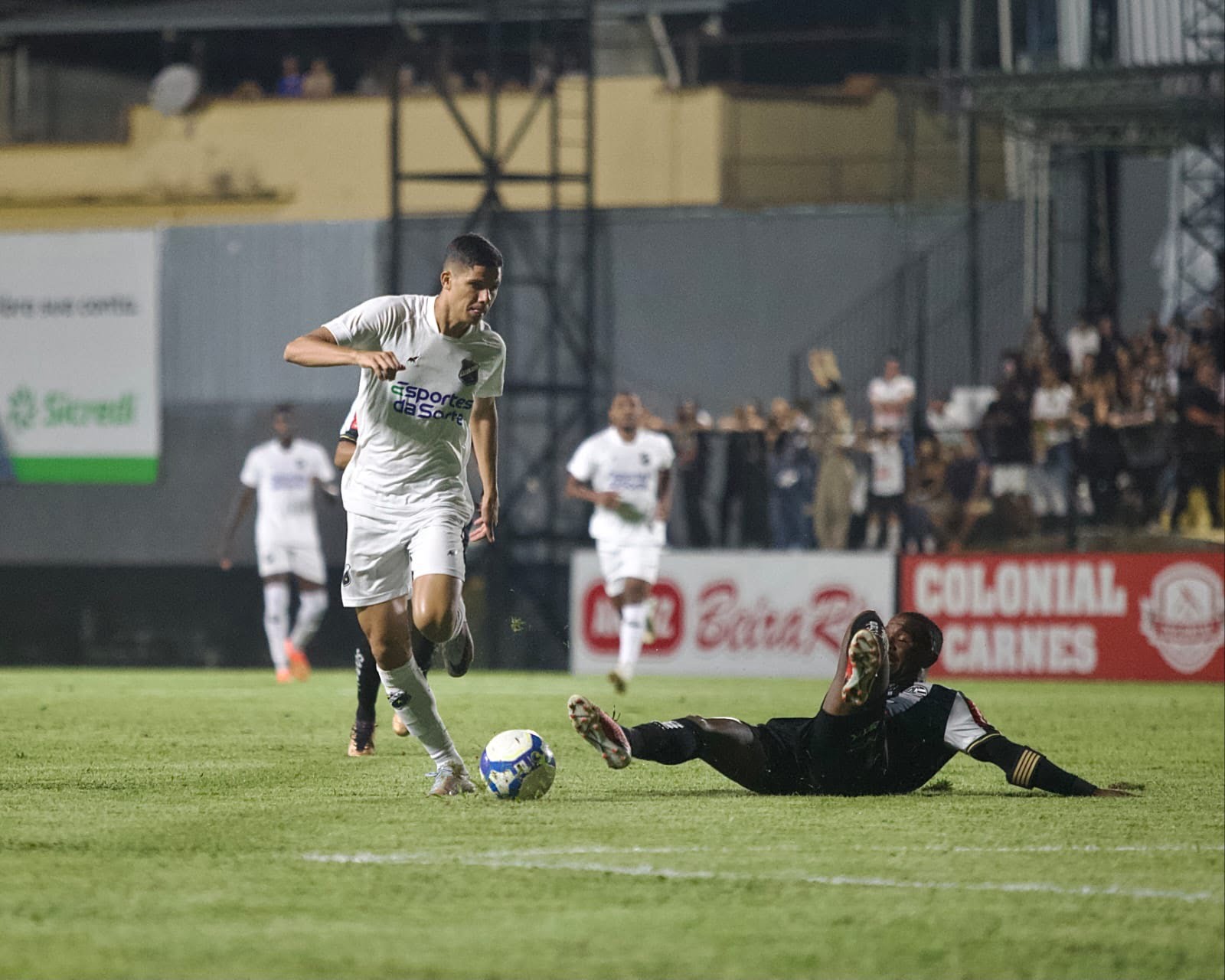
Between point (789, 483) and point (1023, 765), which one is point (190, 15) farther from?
point (1023, 765)

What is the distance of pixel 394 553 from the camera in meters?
8.26

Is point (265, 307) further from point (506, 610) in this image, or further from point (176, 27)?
point (176, 27)

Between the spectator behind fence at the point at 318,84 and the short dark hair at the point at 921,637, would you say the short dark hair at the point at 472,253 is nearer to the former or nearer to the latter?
the short dark hair at the point at 921,637

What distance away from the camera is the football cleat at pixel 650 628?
18516 millimetres

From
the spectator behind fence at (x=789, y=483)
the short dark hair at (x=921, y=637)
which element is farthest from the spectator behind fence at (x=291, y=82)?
the short dark hair at (x=921, y=637)

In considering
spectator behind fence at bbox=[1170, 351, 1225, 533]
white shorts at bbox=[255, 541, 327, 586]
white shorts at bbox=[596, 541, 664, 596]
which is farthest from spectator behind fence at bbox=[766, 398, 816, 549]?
white shorts at bbox=[255, 541, 327, 586]

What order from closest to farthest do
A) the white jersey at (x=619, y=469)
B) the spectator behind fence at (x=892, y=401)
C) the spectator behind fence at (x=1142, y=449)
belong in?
the white jersey at (x=619, y=469) → the spectator behind fence at (x=1142, y=449) → the spectator behind fence at (x=892, y=401)

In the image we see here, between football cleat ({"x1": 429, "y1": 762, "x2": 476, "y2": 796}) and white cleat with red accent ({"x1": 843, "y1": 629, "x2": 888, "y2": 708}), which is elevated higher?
white cleat with red accent ({"x1": 843, "y1": 629, "x2": 888, "y2": 708})

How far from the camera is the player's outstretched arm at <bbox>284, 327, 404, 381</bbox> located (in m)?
7.41

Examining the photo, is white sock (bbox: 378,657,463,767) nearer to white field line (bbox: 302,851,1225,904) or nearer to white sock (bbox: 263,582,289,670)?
white field line (bbox: 302,851,1225,904)

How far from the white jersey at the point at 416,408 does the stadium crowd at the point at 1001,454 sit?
13150mm

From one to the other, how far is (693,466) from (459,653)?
14480 mm

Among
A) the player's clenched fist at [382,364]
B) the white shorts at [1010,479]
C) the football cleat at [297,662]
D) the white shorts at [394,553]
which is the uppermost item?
the player's clenched fist at [382,364]

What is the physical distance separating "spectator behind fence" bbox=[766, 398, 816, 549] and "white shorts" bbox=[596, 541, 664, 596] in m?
4.31
